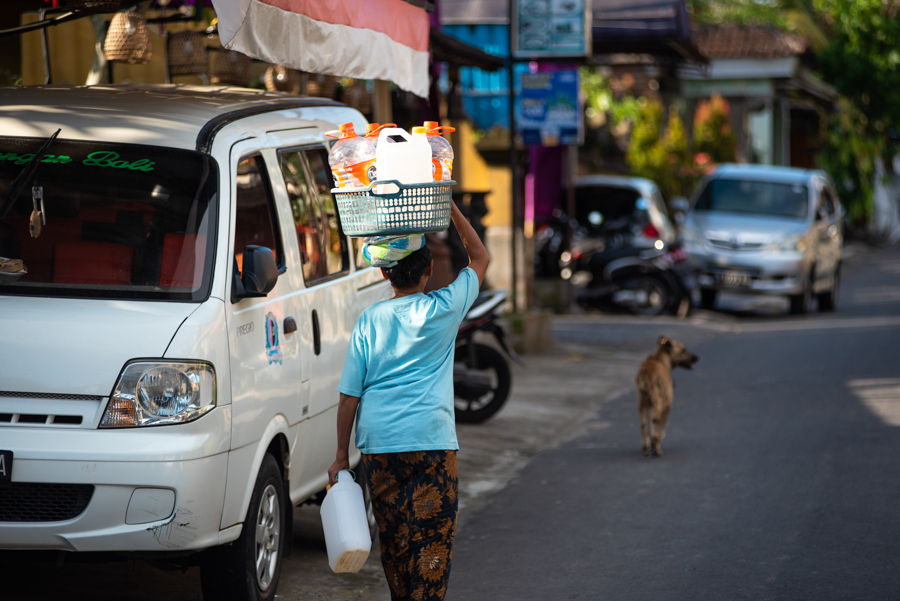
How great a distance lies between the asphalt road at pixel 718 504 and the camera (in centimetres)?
532

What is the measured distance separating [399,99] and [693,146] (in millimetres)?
17564

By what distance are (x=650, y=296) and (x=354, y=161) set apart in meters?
13.4

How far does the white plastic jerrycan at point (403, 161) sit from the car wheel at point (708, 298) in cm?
1476

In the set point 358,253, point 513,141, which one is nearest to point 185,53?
point 358,253

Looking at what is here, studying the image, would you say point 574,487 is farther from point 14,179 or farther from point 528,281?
point 528,281

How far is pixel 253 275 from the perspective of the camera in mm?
4316

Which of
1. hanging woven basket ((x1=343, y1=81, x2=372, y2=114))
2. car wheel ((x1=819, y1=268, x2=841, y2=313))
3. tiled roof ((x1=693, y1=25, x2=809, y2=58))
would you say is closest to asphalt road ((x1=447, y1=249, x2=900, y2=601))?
hanging woven basket ((x1=343, y1=81, x2=372, y2=114))

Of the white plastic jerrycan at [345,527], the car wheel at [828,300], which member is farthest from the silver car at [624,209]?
the white plastic jerrycan at [345,527]

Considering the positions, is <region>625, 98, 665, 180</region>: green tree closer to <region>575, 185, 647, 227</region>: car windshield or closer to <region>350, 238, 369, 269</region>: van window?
<region>575, 185, 647, 227</region>: car windshield

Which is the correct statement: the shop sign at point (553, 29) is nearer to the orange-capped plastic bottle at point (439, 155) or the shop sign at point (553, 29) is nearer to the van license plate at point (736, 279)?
the van license plate at point (736, 279)

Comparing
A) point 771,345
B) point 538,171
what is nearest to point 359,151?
point 771,345

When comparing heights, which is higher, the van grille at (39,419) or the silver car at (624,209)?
the van grille at (39,419)

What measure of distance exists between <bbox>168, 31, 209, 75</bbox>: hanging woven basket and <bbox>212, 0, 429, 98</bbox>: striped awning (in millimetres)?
1482

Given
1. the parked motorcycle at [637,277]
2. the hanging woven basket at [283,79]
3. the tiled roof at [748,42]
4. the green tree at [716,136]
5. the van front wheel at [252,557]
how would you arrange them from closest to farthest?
1. the van front wheel at [252,557]
2. the hanging woven basket at [283,79]
3. the parked motorcycle at [637,277]
4. the green tree at [716,136]
5. the tiled roof at [748,42]
